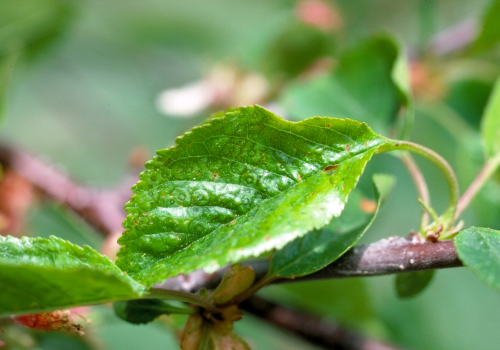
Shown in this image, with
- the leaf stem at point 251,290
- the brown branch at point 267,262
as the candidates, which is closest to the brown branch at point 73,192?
the brown branch at point 267,262

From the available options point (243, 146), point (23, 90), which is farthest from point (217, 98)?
point (23, 90)

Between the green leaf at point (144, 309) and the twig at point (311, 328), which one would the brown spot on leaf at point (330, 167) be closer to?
the green leaf at point (144, 309)

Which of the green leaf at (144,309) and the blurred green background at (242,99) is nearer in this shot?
the green leaf at (144,309)

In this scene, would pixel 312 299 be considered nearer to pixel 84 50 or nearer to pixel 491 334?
pixel 491 334

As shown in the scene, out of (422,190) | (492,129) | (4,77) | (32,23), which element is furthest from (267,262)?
(32,23)

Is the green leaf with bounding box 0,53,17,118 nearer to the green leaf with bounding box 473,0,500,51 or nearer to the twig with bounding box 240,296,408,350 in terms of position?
the twig with bounding box 240,296,408,350
